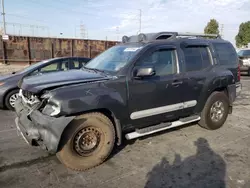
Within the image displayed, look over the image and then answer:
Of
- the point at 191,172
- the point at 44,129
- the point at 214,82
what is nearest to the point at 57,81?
the point at 44,129

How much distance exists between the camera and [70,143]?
10.0ft

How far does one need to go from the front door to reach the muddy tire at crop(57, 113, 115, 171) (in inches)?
21.4

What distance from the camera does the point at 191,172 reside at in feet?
10.3

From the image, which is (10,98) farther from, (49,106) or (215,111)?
(215,111)

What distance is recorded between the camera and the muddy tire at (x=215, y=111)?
15.5ft

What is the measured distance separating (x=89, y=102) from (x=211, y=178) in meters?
2.01

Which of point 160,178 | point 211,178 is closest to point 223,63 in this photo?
point 211,178

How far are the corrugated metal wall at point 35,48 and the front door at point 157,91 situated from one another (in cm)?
1670

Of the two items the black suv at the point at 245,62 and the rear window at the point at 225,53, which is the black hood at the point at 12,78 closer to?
the rear window at the point at 225,53

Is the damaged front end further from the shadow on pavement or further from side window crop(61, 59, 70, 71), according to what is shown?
side window crop(61, 59, 70, 71)

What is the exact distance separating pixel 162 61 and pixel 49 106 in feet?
7.08

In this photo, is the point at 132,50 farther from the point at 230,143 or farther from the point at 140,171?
the point at 230,143

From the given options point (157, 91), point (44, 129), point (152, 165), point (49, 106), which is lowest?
point (152, 165)

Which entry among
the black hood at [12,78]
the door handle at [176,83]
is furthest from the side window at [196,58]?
the black hood at [12,78]
